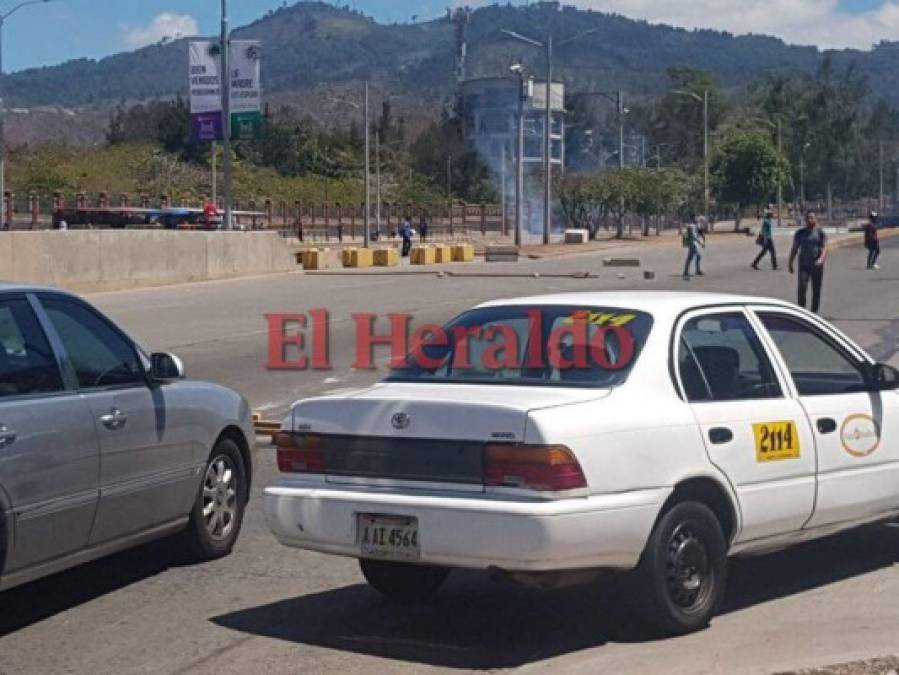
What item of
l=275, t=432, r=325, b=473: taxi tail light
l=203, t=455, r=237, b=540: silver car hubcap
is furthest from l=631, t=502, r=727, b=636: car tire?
l=203, t=455, r=237, b=540: silver car hubcap

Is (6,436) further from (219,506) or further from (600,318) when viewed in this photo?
(600,318)

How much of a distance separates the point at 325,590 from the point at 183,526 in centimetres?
93

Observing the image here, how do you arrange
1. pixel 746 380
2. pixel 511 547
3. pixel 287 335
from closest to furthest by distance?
1. pixel 511 547
2. pixel 746 380
3. pixel 287 335

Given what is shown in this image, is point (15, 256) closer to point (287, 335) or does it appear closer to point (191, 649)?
point (287, 335)

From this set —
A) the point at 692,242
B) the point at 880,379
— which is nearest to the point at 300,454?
the point at 880,379

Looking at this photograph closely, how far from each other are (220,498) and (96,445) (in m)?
1.52

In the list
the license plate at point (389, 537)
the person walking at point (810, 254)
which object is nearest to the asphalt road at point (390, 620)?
the license plate at point (389, 537)

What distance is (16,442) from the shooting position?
21.6 ft

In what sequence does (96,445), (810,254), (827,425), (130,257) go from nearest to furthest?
(96,445) < (827,425) < (810,254) < (130,257)

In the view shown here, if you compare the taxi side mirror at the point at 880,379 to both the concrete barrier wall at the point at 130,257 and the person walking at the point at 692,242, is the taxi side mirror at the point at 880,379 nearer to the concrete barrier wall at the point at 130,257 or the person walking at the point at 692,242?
the concrete barrier wall at the point at 130,257

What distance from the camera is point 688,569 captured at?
679 centimetres

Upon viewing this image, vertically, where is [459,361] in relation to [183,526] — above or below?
above

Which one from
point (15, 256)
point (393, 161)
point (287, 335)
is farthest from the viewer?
point (393, 161)

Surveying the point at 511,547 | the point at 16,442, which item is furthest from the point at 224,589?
the point at 511,547
